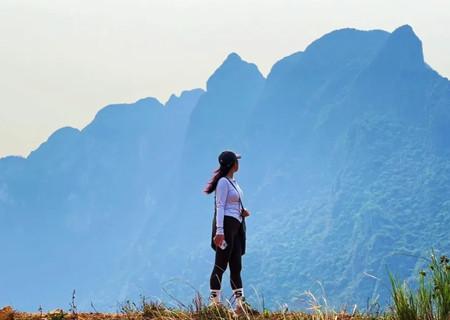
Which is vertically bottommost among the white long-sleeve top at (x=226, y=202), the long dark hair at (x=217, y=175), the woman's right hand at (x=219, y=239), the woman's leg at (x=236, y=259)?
the woman's leg at (x=236, y=259)

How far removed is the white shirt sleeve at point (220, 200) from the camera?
26.1ft

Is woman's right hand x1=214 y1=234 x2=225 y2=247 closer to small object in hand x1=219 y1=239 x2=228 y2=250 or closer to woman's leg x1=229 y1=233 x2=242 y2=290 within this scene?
small object in hand x1=219 y1=239 x2=228 y2=250

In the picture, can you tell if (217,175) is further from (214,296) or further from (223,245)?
(214,296)

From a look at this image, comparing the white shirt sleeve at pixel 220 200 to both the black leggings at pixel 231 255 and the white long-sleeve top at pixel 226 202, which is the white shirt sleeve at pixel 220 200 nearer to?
the white long-sleeve top at pixel 226 202

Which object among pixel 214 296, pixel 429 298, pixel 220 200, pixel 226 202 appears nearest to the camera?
pixel 429 298

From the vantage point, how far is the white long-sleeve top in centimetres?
798

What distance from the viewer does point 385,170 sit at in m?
168

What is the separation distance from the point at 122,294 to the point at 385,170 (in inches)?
3058

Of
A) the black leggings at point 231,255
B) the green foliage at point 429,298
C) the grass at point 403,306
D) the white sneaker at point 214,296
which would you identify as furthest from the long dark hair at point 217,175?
the green foliage at point 429,298

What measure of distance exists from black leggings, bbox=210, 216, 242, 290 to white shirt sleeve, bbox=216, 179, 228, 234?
144 mm

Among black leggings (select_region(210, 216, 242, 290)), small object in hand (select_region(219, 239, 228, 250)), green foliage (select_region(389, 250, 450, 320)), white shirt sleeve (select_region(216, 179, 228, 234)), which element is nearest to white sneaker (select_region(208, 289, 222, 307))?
black leggings (select_region(210, 216, 242, 290))

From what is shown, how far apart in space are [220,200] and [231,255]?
Result: 648 millimetres

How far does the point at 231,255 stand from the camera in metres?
8.18

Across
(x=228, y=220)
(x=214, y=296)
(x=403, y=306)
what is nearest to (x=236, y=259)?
(x=228, y=220)
